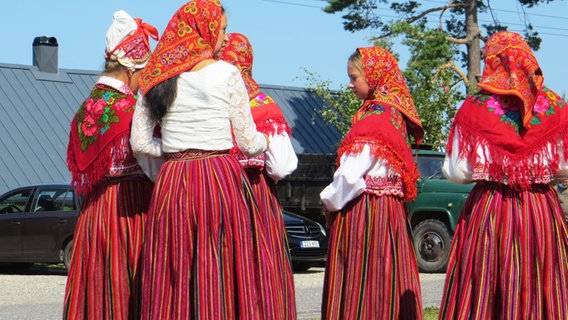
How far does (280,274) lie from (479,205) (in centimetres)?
116

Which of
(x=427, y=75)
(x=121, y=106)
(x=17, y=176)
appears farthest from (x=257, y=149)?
(x=427, y=75)

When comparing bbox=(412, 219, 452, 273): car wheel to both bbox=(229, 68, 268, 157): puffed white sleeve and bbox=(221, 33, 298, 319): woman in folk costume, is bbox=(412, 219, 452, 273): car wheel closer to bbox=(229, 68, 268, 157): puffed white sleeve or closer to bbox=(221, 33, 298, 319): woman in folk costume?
bbox=(221, 33, 298, 319): woman in folk costume

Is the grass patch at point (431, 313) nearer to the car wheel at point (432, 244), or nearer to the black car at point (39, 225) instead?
the car wheel at point (432, 244)

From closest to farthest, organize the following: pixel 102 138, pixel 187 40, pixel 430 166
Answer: pixel 187 40, pixel 102 138, pixel 430 166

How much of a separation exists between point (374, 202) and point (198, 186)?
1805 millimetres

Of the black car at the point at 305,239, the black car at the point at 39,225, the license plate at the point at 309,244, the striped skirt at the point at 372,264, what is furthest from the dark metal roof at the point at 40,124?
the striped skirt at the point at 372,264

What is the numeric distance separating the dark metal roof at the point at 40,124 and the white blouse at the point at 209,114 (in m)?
18.8

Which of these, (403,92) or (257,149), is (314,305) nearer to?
(403,92)

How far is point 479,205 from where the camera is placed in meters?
6.52

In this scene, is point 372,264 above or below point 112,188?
below

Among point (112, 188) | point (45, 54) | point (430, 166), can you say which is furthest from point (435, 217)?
point (45, 54)

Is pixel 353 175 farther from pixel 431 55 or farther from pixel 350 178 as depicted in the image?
pixel 431 55

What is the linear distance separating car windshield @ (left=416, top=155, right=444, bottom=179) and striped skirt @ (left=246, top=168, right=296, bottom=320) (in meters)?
10.4

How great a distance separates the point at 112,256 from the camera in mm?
6504
